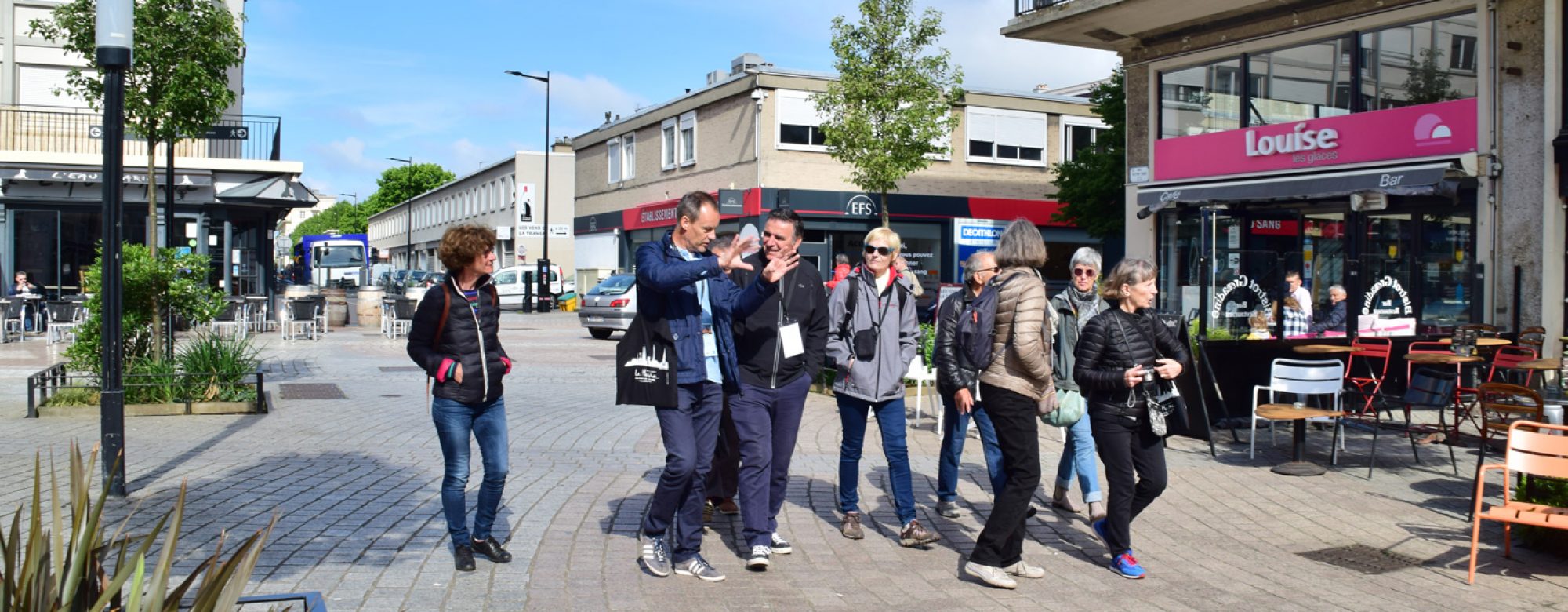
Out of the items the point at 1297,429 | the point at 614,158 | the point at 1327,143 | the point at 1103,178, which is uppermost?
the point at 614,158

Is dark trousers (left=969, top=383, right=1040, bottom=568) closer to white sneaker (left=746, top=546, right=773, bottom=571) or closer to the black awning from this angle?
white sneaker (left=746, top=546, right=773, bottom=571)

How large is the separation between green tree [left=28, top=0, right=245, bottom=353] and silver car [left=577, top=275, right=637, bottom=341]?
10.8 metres

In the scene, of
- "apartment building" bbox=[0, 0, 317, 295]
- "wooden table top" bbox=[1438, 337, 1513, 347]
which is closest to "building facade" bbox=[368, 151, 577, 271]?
"apartment building" bbox=[0, 0, 317, 295]

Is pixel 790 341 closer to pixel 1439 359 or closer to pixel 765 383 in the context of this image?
pixel 765 383

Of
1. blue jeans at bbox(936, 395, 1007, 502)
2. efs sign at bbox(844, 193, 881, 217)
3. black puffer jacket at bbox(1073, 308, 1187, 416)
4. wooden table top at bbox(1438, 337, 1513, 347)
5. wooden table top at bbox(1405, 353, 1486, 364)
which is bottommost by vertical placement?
blue jeans at bbox(936, 395, 1007, 502)

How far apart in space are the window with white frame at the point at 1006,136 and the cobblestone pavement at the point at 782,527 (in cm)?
2701

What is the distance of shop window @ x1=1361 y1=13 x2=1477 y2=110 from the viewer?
14977mm

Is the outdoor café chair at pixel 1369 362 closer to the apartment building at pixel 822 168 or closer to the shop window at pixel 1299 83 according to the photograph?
the shop window at pixel 1299 83

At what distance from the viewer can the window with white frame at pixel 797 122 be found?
33.8 meters

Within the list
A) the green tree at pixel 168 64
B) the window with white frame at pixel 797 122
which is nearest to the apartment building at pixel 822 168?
the window with white frame at pixel 797 122

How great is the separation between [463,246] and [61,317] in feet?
60.9

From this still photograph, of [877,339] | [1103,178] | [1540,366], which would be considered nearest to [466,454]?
[877,339]

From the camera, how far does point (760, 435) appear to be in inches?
224

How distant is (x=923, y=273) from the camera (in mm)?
36000
